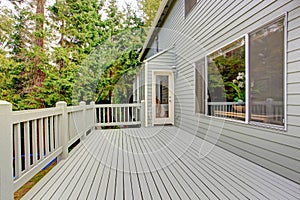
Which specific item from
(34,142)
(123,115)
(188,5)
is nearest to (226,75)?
(188,5)

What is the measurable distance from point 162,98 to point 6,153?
5.87 meters

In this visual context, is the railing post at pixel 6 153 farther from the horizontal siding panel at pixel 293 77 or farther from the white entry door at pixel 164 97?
the white entry door at pixel 164 97

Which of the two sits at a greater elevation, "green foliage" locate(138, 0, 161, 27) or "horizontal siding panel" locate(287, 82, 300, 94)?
"green foliage" locate(138, 0, 161, 27)

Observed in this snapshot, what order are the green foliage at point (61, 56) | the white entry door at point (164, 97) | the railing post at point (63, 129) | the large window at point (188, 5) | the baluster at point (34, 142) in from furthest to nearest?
the green foliage at point (61, 56) < the white entry door at point (164, 97) < the large window at point (188, 5) < the railing post at point (63, 129) < the baluster at point (34, 142)

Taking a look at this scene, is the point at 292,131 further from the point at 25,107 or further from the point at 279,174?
the point at 25,107

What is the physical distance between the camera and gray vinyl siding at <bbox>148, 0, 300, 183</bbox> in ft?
7.75

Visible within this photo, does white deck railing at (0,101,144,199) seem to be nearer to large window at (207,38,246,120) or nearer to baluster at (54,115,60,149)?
baluster at (54,115,60,149)

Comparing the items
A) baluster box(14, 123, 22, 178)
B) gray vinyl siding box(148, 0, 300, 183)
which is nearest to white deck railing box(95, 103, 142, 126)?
gray vinyl siding box(148, 0, 300, 183)

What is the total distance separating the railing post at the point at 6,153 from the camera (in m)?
1.67

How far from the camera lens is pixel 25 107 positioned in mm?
10023

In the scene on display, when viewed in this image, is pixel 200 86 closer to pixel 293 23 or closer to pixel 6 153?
pixel 293 23

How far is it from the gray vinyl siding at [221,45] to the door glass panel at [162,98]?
47 cm

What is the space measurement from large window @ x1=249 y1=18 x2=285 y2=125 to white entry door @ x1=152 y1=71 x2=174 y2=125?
13.7 feet

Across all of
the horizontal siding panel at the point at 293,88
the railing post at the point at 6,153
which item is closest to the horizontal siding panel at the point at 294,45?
the horizontal siding panel at the point at 293,88
